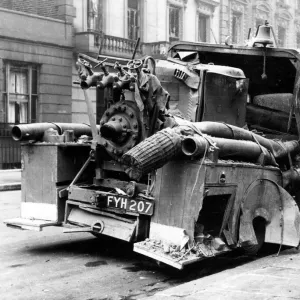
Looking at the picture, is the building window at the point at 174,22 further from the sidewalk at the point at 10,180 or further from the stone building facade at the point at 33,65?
the sidewalk at the point at 10,180

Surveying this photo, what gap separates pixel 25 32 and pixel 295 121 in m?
15.3

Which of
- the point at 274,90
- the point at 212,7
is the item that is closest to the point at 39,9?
the point at 212,7

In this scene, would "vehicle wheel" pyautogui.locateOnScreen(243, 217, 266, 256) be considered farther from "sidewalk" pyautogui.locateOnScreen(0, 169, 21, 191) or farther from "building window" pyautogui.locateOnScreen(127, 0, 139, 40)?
"building window" pyautogui.locateOnScreen(127, 0, 139, 40)

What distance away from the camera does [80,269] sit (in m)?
6.82

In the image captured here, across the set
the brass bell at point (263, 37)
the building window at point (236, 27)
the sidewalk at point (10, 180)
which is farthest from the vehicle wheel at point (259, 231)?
the building window at point (236, 27)

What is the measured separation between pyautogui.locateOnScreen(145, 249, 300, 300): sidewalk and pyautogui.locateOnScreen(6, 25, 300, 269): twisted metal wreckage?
621 mm

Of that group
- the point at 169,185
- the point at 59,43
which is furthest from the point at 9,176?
the point at 169,185

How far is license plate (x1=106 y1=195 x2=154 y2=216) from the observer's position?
660 centimetres

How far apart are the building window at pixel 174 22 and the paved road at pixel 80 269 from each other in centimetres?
2166

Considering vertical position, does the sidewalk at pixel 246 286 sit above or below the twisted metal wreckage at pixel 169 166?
below

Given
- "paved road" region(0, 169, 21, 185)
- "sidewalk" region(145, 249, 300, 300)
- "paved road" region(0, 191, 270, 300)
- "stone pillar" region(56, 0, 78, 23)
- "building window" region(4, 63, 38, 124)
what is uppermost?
"stone pillar" region(56, 0, 78, 23)

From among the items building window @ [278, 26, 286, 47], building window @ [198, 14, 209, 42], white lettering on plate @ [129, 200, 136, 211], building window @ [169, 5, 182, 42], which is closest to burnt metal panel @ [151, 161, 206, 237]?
white lettering on plate @ [129, 200, 136, 211]

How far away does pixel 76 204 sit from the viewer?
7.27 meters

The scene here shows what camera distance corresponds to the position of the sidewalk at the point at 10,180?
1638 cm
